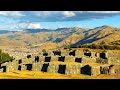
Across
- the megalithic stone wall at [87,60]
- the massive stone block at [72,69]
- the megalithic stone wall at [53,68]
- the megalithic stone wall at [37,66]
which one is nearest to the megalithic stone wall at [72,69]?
the massive stone block at [72,69]

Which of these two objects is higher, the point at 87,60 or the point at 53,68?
the point at 87,60

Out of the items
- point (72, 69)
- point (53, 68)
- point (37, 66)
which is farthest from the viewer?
point (37, 66)

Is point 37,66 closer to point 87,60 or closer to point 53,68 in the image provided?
point 53,68

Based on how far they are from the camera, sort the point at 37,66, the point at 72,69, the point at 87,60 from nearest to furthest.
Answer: the point at 72,69
the point at 37,66
the point at 87,60

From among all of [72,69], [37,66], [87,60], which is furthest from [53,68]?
[87,60]

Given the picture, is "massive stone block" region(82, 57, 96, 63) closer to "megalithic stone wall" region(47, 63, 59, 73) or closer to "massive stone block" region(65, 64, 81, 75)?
"massive stone block" region(65, 64, 81, 75)

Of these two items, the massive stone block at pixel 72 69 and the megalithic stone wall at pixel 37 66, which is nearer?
the massive stone block at pixel 72 69

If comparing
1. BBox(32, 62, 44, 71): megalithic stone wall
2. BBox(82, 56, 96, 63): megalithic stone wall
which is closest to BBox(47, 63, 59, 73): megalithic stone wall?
BBox(32, 62, 44, 71): megalithic stone wall

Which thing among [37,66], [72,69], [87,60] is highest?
[87,60]

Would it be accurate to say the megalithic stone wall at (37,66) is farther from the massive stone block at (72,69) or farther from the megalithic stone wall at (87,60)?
the megalithic stone wall at (87,60)

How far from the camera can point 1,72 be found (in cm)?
2134

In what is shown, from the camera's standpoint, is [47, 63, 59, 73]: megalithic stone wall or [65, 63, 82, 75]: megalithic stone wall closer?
[65, 63, 82, 75]: megalithic stone wall

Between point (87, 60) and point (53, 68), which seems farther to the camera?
point (87, 60)

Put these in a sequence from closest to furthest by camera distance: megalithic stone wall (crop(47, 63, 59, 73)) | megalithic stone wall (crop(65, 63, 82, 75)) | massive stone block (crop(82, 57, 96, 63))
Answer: megalithic stone wall (crop(65, 63, 82, 75))
megalithic stone wall (crop(47, 63, 59, 73))
massive stone block (crop(82, 57, 96, 63))
